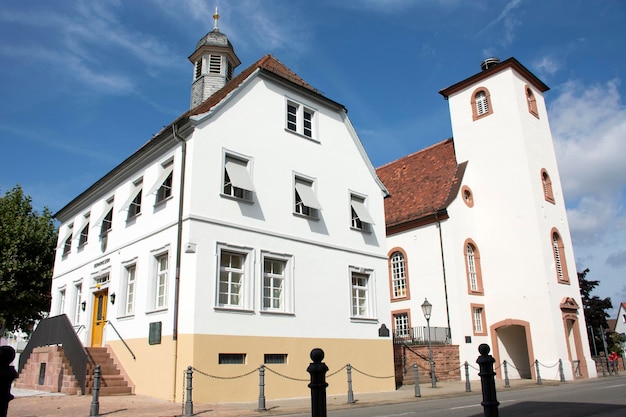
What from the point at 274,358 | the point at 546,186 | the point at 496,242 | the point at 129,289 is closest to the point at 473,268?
the point at 496,242

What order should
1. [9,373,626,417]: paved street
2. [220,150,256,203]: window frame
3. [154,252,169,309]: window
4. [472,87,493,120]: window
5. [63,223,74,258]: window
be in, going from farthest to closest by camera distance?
[472,87,493,120]: window → [63,223,74,258]: window → [220,150,256,203]: window frame → [154,252,169,309]: window → [9,373,626,417]: paved street

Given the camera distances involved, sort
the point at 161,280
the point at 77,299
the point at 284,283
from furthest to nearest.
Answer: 1. the point at 77,299
2. the point at 284,283
3. the point at 161,280

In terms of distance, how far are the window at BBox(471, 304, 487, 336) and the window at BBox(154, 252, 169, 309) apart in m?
16.9

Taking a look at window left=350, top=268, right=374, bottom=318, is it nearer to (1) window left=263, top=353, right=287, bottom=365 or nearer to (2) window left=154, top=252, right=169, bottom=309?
(1) window left=263, top=353, right=287, bottom=365

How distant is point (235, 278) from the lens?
15.3 m

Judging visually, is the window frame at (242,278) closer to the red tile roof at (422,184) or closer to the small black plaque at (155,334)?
the small black plaque at (155,334)

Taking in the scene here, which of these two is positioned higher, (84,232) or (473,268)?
(84,232)

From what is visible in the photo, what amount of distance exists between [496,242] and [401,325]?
22.3 feet

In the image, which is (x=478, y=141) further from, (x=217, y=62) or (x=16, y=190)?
(x=16, y=190)

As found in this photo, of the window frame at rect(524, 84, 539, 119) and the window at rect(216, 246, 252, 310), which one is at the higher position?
the window frame at rect(524, 84, 539, 119)

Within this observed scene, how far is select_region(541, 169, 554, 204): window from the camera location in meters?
28.9

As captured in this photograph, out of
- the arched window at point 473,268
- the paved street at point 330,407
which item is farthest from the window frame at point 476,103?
the paved street at point 330,407

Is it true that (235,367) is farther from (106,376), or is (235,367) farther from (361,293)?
(361,293)

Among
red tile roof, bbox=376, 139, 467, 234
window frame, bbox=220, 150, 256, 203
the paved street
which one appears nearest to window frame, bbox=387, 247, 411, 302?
red tile roof, bbox=376, 139, 467, 234
